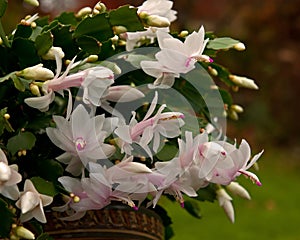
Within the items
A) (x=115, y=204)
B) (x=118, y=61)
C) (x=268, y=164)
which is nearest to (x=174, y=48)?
(x=118, y=61)

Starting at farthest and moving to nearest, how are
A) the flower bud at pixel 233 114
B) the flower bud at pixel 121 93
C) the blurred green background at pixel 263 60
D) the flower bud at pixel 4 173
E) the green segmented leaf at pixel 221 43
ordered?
the blurred green background at pixel 263 60, the flower bud at pixel 233 114, the green segmented leaf at pixel 221 43, the flower bud at pixel 121 93, the flower bud at pixel 4 173

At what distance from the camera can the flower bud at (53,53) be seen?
0.72 m

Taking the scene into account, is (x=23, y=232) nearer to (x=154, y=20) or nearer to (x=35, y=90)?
(x=35, y=90)

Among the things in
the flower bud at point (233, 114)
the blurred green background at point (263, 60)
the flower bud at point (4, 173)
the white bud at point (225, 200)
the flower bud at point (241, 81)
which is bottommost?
the blurred green background at point (263, 60)

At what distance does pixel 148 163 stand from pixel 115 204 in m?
0.06

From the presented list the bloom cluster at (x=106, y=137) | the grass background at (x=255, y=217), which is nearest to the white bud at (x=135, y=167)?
the bloom cluster at (x=106, y=137)

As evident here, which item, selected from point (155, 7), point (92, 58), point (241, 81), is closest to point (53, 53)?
point (92, 58)

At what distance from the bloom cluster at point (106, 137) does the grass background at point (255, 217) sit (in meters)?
2.43

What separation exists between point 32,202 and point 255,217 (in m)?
3.19

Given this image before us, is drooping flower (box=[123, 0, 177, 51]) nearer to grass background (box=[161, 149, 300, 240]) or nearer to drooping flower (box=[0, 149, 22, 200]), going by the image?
drooping flower (box=[0, 149, 22, 200])

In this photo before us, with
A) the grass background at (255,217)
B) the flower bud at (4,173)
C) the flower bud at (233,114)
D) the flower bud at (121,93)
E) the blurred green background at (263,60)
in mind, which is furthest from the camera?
the blurred green background at (263,60)

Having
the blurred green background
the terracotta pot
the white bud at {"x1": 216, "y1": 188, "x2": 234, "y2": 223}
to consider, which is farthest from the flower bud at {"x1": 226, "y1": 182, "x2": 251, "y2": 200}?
the blurred green background

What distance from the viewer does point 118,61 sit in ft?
2.68

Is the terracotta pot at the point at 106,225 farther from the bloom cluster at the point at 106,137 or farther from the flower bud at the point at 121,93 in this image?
the flower bud at the point at 121,93
